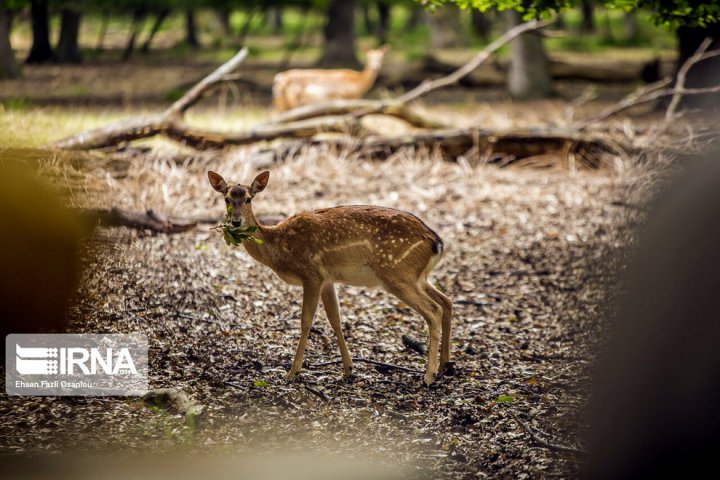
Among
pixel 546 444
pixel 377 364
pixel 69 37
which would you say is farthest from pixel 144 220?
pixel 69 37

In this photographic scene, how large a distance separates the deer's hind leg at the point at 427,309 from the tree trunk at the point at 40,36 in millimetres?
12901

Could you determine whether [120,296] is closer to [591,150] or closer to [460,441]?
[460,441]

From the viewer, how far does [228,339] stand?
6.32 meters

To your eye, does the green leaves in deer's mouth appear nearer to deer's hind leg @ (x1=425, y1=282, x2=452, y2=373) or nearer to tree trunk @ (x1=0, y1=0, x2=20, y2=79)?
deer's hind leg @ (x1=425, y1=282, x2=452, y2=373)

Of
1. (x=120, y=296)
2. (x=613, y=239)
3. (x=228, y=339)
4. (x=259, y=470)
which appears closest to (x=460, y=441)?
(x=259, y=470)

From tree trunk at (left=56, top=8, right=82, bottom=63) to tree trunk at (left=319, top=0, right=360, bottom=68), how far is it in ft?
17.3

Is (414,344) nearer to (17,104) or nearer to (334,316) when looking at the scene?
(334,316)

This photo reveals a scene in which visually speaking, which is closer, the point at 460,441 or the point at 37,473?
the point at 37,473

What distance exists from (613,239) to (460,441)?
13.4 feet

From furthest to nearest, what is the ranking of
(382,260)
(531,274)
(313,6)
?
(313,6)
(531,274)
(382,260)

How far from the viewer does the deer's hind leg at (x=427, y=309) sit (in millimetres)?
5590

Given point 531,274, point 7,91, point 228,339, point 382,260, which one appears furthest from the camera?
point 7,91

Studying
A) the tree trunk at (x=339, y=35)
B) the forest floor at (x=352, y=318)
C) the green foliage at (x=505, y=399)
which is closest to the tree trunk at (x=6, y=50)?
the forest floor at (x=352, y=318)

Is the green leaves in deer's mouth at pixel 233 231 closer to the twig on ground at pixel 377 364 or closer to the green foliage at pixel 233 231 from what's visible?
the green foliage at pixel 233 231
